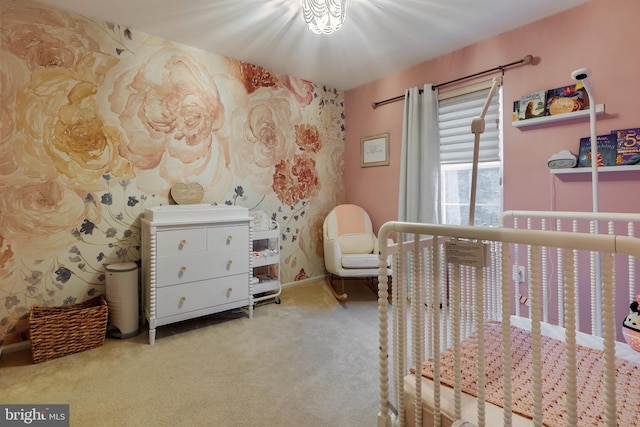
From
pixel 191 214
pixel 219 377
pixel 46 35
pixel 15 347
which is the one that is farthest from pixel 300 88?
pixel 15 347

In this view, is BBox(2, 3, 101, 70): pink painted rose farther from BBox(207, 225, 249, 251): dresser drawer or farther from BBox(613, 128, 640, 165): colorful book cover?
BBox(613, 128, 640, 165): colorful book cover

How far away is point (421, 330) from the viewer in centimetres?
108

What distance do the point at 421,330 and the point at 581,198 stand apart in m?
1.83

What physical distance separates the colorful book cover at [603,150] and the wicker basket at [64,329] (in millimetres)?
3339

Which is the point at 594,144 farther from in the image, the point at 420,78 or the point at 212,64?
the point at 212,64

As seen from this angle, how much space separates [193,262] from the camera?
242 cm

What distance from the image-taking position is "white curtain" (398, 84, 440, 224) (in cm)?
296

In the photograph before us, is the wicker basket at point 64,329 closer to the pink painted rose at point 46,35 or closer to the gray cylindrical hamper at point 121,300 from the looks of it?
the gray cylindrical hamper at point 121,300

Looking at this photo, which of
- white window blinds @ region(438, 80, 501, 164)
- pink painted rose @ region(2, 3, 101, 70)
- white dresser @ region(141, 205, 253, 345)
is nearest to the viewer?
pink painted rose @ region(2, 3, 101, 70)

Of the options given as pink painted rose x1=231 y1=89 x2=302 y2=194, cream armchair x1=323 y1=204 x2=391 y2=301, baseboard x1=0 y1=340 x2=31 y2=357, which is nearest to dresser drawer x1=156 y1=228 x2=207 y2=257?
pink painted rose x1=231 y1=89 x2=302 y2=194

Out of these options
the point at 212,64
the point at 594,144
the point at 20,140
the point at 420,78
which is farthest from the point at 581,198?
the point at 20,140

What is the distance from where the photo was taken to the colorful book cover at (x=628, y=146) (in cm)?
191

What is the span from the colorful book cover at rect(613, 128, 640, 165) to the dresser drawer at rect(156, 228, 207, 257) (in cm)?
281

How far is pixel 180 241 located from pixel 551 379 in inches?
88.1
